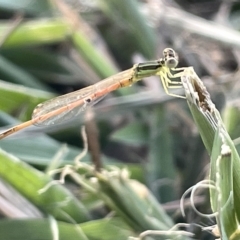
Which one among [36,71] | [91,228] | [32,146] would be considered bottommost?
[91,228]

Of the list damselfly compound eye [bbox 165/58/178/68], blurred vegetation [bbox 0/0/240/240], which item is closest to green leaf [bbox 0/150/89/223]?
blurred vegetation [bbox 0/0/240/240]

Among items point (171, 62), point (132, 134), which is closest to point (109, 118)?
point (132, 134)

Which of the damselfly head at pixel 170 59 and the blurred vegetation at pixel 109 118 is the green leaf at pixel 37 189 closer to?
the blurred vegetation at pixel 109 118

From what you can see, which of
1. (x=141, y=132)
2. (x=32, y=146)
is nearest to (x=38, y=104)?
(x=32, y=146)

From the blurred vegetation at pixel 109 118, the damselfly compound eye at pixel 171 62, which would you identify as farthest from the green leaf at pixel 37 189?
the damselfly compound eye at pixel 171 62

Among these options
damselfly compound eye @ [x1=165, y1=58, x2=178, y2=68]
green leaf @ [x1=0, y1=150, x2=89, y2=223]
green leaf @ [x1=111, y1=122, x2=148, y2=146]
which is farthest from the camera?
green leaf @ [x1=111, y1=122, x2=148, y2=146]

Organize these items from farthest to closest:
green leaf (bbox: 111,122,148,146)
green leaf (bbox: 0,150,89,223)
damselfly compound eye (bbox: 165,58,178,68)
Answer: green leaf (bbox: 111,122,148,146) < damselfly compound eye (bbox: 165,58,178,68) < green leaf (bbox: 0,150,89,223)

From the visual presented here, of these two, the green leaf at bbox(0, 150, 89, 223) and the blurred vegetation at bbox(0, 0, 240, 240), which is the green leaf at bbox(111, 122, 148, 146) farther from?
the green leaf at bbox(0, 150, 89, 223)

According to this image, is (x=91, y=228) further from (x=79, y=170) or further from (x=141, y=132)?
(x=141, y=132)
